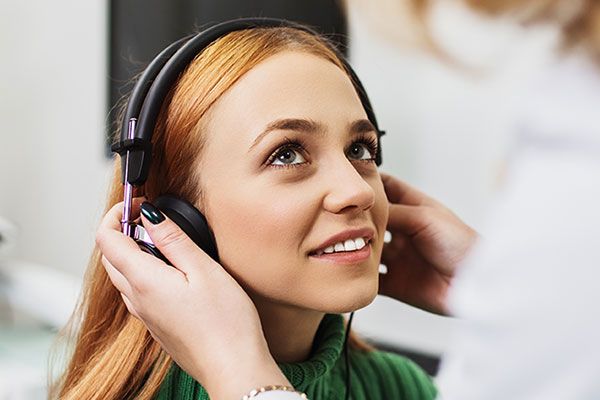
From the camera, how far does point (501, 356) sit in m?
0.60

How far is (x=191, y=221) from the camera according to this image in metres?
0.89

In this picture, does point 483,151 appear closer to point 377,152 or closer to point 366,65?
point 366,65

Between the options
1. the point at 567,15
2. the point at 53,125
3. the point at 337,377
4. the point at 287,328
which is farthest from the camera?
the point at 53,125

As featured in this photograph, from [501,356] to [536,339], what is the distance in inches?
1.2

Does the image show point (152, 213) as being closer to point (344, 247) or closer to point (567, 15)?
point (344, 247)

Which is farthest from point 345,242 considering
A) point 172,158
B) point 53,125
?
point 53,125

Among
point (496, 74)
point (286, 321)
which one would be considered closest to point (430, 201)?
point (286, 321)

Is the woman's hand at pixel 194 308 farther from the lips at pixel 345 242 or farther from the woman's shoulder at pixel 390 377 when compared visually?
the woman's shoulder at pixel 390 377

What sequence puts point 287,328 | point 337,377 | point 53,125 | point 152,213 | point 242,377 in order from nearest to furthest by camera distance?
point 242,377 < point 152,213 < point 287,328 < point 337,377 < point 53,125

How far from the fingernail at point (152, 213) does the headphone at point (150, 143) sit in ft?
0.07

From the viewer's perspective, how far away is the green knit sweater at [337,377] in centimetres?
94

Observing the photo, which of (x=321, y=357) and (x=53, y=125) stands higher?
(x=321, y=357)

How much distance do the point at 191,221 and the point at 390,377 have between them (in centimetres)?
40

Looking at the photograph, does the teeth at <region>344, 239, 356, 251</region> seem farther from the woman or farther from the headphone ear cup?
the headphone ear cup
